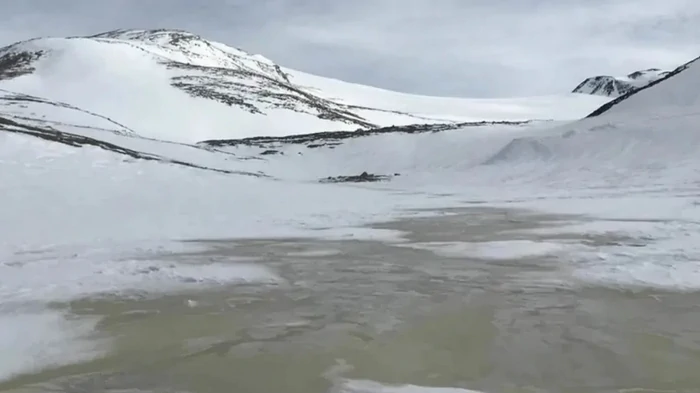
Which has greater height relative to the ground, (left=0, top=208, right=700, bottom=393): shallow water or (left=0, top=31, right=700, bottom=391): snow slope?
(left=0, top=31, right=700, bottom=391): snow slope

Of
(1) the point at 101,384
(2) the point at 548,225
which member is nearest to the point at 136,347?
(1) the point at 101,384

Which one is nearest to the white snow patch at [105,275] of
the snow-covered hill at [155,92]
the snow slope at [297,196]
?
the snow slope at [297,196]

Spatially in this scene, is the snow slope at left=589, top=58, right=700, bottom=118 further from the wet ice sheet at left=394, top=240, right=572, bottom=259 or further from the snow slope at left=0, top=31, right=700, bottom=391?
the wet ice sheet at left=394, top=240, right=572, bottom=259

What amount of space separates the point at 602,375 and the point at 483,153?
140ft

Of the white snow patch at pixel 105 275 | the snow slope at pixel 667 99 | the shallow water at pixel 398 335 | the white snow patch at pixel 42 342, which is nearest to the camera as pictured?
the shallow water at pixel 398 335

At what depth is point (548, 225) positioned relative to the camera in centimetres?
1523

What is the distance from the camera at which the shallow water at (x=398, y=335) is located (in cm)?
483

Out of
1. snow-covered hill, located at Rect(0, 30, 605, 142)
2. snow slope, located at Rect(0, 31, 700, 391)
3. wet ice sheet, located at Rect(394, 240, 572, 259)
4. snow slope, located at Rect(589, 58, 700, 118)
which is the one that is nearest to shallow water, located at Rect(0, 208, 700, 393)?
snow slope, located at Rect(0, 31, 700, 391)

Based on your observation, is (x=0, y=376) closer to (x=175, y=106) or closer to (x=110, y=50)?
(x=175, y=106)

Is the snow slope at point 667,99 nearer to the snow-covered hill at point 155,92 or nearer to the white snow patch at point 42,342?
the white snow patch at point 42,342

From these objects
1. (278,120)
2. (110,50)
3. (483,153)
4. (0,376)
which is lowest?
(0,376)

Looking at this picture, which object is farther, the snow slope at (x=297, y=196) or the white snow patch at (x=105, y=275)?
the snow slope at (x=297, y=196)

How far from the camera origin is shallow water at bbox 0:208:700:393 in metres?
4.83

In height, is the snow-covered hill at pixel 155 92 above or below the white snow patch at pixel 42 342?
above
